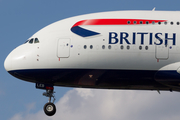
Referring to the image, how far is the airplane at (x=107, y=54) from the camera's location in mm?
33406

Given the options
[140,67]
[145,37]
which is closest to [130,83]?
[140,67]

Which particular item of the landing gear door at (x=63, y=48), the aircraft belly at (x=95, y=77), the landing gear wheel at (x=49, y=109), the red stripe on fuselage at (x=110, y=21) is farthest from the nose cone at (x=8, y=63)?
the red stripe on fuselage at (x=110, y=21)

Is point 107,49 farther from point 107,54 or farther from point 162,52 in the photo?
point 162,52

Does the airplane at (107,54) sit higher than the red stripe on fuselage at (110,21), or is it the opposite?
the red stripe on fuselage at (110,21)

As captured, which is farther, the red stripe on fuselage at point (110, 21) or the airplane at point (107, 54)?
the red stripe on fuselage at point (110, 21)

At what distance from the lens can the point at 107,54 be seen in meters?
33.7

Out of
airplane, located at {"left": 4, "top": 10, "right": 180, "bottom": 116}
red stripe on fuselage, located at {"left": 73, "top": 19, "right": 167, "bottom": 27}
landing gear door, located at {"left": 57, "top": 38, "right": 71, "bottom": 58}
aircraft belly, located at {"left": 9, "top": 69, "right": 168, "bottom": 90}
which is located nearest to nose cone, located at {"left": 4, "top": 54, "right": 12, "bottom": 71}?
airplane, located at {"left": 4, "top": 10, "right": 180, "bottom": 116}

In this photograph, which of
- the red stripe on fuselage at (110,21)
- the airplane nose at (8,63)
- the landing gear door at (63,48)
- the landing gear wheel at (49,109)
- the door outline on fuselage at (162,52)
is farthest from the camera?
the airplane nose at (8,63)

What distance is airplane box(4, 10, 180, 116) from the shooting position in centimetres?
3341

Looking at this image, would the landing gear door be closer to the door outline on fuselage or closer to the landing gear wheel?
the landing gear wheel

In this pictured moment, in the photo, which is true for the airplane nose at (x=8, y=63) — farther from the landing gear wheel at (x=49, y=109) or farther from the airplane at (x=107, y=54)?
the landing gear wheel at (x=49, y=109)

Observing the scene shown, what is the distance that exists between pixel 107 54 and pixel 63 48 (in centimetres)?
374

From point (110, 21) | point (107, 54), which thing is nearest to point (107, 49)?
point (107, 54)

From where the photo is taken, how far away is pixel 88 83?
35.1 m
